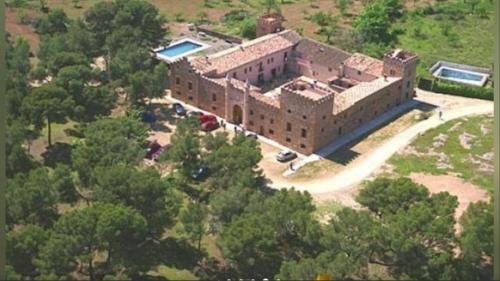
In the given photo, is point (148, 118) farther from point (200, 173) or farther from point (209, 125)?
point (200, 173)

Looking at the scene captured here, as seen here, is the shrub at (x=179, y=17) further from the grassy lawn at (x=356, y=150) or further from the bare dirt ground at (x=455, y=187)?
the bare dirt ground at (x=455, y=187)

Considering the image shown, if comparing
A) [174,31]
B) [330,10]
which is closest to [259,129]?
[174,31]

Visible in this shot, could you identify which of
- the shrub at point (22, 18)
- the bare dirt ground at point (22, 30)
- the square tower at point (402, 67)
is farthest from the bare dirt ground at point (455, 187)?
the shrub at point (22, 18)

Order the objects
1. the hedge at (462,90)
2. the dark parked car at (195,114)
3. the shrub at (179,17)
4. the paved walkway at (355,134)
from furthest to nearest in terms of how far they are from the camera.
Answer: the shrub at (179,17), the hedge at (462,90), the dark parked car at (195,114), the paved walkway at (355,134)

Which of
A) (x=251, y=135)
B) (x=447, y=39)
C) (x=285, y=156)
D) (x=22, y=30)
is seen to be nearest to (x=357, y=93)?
(x=285, y=156)

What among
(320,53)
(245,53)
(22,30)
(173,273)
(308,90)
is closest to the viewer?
(173,273)

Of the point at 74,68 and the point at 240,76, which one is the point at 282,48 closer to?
the point at 240,76
